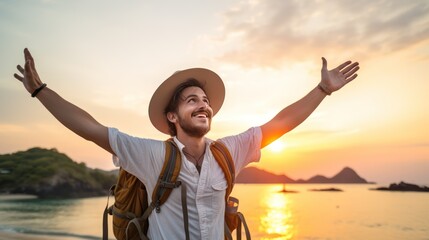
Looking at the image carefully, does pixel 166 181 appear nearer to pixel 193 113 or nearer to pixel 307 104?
pixel 193 113

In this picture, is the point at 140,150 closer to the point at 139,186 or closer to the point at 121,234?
the point at 139,186

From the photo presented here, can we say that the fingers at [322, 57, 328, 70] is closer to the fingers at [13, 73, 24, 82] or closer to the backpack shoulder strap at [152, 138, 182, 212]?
the backpack shoulder strap at [152, 138, 182, 212]

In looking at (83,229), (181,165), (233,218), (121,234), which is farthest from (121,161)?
(83,229)

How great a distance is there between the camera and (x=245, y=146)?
2.92 meters

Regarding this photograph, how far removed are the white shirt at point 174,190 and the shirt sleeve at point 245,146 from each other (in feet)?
1.06

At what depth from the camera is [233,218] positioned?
291 cm

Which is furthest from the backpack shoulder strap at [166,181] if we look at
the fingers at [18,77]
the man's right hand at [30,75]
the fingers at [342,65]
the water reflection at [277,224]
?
the water reflection at [277,224]

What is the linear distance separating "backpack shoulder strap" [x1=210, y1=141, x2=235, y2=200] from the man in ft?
0.12

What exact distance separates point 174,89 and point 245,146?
76 centimetres

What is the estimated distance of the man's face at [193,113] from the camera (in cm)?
273

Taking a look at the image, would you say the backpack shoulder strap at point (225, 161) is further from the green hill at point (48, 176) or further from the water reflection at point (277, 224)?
the green hill at point (48, 176)

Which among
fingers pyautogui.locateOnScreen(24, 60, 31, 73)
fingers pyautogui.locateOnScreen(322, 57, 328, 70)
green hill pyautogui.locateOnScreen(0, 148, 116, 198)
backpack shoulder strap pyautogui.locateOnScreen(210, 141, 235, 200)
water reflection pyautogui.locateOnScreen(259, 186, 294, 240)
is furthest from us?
green hill pyautogui.locateOnScreen(0, 148, 116, 198)

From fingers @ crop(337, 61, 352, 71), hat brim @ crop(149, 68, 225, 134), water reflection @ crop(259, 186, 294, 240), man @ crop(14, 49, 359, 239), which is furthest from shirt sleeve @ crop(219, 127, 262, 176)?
water reflection @ crop(259, 186, 294, 240)

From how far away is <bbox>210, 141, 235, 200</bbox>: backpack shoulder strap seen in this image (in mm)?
2682
